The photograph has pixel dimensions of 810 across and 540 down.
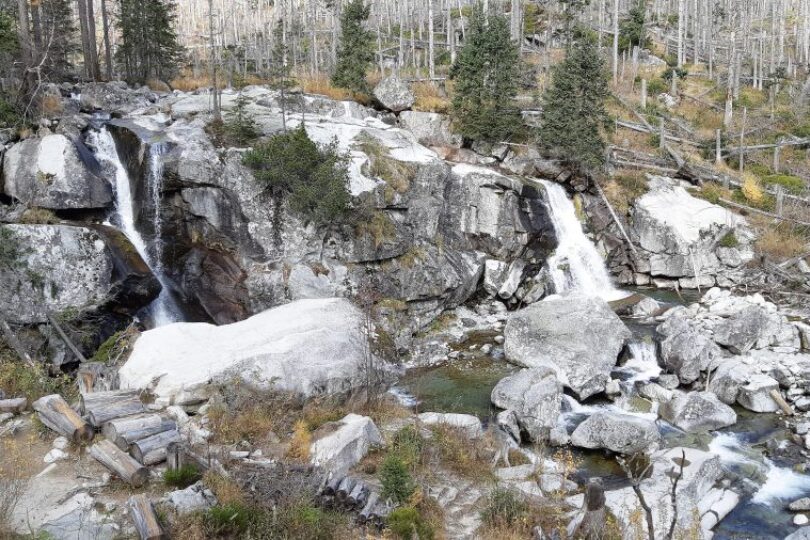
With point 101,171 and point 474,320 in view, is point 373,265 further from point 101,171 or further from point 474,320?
point 101,171

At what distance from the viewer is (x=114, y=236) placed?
18891 mm

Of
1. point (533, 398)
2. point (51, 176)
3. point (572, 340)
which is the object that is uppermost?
point (51, 176)

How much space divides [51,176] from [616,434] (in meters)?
18.7

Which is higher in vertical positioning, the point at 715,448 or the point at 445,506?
the point at 445,506

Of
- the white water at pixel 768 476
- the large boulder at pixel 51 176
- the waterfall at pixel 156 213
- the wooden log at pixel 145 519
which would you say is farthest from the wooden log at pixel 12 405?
the white water at pixel 768 476

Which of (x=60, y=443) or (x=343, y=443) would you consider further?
(x=343, y=443)

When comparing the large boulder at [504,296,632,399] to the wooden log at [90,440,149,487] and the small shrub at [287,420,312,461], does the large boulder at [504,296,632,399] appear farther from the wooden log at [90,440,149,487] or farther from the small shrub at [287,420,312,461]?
the wooden log at [90,440,149,487]

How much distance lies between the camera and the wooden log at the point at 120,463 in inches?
343

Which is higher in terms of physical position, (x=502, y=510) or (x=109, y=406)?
(x=109, y=406)

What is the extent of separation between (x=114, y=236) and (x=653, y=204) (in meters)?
22.7

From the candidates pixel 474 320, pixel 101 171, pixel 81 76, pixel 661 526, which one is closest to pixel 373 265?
pixel 474 320

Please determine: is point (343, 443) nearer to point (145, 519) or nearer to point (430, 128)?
point (145, 519)

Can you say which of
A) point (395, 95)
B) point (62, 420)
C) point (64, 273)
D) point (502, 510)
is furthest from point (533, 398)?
point (395, 95)

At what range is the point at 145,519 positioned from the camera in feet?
23.9
